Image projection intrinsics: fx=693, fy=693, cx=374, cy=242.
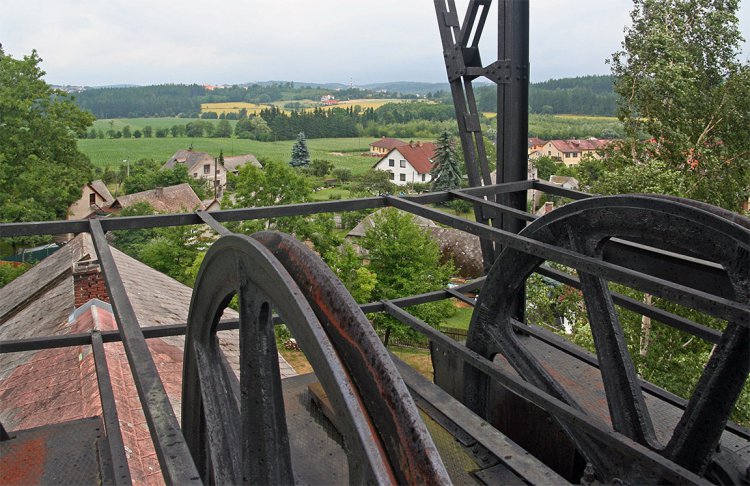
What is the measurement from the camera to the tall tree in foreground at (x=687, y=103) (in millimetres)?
13625

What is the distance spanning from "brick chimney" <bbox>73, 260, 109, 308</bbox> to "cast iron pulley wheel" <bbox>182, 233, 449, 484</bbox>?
27.0ft

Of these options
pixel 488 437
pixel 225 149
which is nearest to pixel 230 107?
pixel 225 149

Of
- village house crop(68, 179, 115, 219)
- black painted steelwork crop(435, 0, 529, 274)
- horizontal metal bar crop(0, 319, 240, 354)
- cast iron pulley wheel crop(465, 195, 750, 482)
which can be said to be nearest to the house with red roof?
village house crop(68, 179, 115, 219)

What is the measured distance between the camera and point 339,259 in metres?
23.6

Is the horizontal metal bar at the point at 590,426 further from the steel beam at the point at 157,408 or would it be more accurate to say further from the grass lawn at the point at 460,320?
the grass lawn at the point at 460,320

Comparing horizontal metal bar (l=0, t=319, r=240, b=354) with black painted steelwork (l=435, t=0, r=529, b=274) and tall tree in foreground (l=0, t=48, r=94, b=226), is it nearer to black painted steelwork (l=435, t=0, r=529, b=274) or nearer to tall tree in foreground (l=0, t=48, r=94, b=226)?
black painted steelwork (l=435, t=0, r=529, b=274)

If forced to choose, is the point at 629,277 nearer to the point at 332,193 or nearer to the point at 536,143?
the point at 332,193

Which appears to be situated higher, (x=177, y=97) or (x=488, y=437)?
(x=177, y=97)

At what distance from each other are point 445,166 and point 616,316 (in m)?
51.4

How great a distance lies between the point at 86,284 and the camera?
411 inches

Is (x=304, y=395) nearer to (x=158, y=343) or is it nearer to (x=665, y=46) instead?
(x=158, y=343)

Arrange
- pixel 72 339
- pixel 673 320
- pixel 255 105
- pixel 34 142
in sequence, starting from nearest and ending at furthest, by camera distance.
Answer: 1. pixel 673 320
2. pixel 72 339
3. pixel 34 142
4. pixel 255 105

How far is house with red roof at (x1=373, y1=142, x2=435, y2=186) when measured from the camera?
211 feet

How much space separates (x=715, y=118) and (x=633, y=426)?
1253 cm
